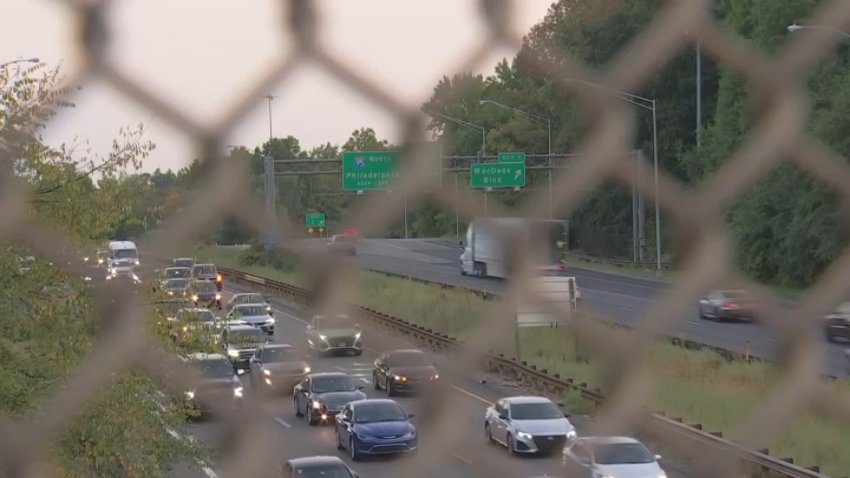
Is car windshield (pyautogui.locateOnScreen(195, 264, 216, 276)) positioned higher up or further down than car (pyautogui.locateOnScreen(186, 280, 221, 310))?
higher up

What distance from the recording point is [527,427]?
18.1 feet

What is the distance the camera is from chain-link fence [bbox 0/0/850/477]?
1594mm

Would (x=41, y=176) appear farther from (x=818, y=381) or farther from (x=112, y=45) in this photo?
(x=818, y=381)

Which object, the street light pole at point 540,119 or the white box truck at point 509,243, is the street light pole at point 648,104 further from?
the white box truck at point 509,243

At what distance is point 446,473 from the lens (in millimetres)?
2332

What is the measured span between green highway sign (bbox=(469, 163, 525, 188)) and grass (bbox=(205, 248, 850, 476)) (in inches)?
9.6

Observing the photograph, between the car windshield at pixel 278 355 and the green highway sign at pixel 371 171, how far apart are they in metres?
0.33

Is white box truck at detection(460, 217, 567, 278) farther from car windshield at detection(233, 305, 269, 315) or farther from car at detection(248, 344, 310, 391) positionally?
car windshield at detection(233, 305, 269, 315)

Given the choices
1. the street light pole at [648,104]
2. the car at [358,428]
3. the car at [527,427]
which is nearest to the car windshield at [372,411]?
the car at [358,428]

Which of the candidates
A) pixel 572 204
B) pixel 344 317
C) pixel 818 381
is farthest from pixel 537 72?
pixel 818 381

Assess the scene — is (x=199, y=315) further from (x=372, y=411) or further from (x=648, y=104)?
(x=648, y=104)

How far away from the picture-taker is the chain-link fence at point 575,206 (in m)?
1.59

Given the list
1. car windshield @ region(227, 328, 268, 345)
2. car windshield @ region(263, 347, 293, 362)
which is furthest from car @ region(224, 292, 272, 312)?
car windshield @ region(263, 347, 293, 362)

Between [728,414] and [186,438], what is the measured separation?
2.51 m
